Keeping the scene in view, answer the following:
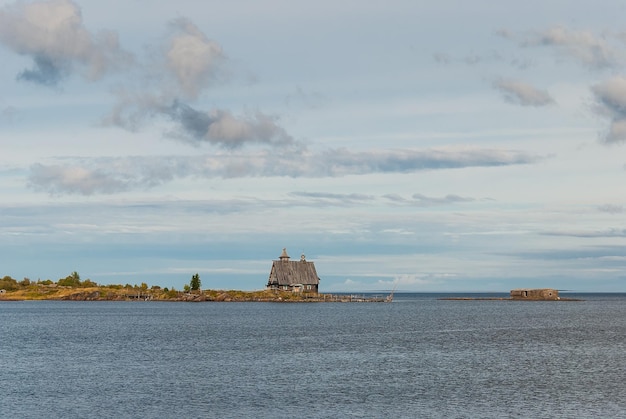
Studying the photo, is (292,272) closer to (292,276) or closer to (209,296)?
(292,276)

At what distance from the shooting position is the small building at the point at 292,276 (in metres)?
176

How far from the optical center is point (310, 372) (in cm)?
5850

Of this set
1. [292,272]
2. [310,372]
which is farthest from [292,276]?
[310,372]

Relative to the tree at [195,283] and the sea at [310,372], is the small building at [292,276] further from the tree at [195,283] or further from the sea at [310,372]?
the sea at [310,372]

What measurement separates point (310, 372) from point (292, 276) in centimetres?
11875

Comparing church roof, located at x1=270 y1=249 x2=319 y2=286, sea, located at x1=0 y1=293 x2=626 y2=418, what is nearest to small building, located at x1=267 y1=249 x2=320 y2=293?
church roof, located at x1=270 y1=249 x2=319 y2=286

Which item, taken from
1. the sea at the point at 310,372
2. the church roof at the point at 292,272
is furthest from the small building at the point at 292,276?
the sea at the point at 310,372

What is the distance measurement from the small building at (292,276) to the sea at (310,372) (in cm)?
7160

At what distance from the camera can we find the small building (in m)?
176

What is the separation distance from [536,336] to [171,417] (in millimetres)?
62907

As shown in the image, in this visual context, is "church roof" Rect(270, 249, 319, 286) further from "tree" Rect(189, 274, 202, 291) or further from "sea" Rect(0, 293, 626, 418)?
"sea" Rect(0, 293, 626, 418)

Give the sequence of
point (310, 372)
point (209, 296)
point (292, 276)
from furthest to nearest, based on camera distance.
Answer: point (209, 296) < point (292, 276) < point (310, 372)

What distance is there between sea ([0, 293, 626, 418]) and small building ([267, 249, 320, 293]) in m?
71.6

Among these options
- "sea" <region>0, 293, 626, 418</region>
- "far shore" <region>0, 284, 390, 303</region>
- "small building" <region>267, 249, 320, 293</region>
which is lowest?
"sea" <region>0, 293, 626, 418</region>
